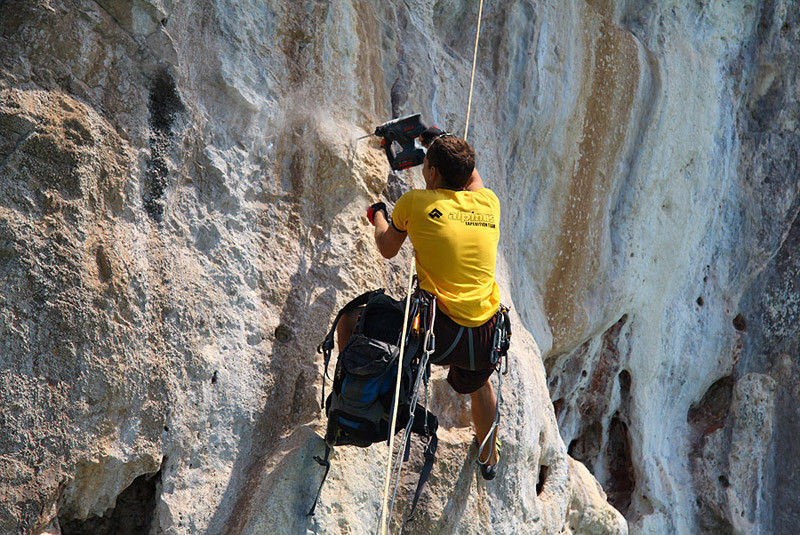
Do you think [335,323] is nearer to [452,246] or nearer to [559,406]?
[452,246]

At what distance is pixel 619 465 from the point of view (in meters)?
7.88

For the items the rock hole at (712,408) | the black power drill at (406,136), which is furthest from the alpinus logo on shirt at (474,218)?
the rock hole at (712,408)

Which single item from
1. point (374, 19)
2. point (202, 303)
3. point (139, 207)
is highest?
point (374, 19)

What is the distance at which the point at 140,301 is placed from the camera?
3838 millimetres

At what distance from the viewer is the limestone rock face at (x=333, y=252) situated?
364 centimetres

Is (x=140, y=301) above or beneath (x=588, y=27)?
beneath

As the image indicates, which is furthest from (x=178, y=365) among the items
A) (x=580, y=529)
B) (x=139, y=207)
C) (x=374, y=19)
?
(x=580, y=529)

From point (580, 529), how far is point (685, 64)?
4.31 m

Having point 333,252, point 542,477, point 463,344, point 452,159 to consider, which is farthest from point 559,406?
point 452,159

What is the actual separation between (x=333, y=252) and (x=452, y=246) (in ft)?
2.84

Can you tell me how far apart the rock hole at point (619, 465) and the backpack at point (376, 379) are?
13.8 ft

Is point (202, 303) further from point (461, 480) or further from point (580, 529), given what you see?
point (580, 529)

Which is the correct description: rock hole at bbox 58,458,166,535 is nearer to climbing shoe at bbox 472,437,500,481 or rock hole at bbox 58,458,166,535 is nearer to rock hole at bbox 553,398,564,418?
climbing shoe at bbox 472,437,500,481

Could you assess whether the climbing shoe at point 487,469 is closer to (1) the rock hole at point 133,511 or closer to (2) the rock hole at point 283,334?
(2) the rock hole at point 283,334
